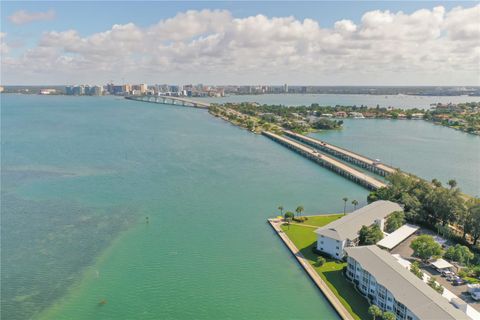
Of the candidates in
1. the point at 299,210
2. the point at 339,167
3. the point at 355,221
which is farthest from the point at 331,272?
the point at 339,167

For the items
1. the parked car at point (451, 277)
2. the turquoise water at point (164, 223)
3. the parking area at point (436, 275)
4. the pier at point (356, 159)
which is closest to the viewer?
the parking area at point (436, 275)

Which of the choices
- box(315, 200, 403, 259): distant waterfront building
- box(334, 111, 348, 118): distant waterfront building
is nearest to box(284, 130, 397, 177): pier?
box(315, 200, 403, 259): distant waterfront building

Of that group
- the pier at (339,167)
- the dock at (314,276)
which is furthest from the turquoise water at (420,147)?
the dock at (314,276)

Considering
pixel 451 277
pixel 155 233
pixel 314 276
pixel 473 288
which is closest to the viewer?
Answer: pixel 473 288

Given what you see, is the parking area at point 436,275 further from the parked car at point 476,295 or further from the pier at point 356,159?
the pier at point 356,159

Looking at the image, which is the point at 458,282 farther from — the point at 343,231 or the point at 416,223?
the point at 416,223

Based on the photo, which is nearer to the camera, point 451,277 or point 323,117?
point 451,277

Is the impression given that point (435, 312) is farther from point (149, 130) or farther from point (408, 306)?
point (149, 130)
